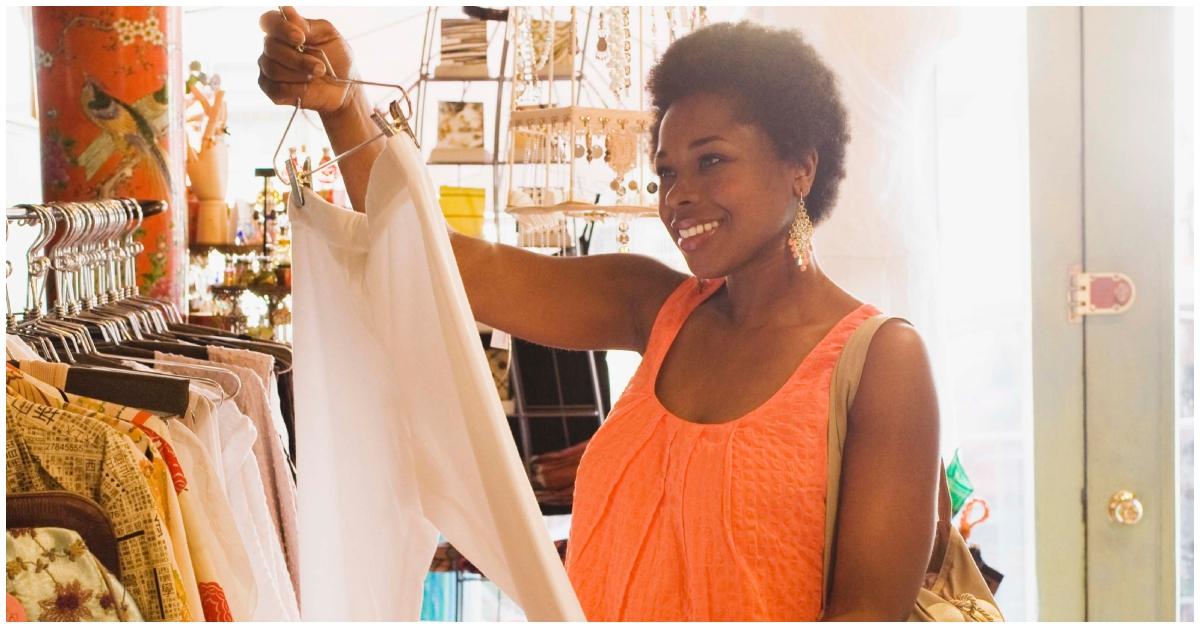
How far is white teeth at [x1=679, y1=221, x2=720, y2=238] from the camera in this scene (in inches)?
46.1

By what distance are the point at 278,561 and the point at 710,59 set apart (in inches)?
29.6

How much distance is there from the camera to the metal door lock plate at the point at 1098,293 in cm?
214

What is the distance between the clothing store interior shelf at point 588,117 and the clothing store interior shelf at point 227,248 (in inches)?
50.9

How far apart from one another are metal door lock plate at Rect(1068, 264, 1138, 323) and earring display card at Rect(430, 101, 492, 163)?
1.73 metres

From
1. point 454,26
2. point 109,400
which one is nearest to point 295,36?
point 109,400

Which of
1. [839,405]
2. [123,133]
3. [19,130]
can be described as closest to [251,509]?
[839,405]

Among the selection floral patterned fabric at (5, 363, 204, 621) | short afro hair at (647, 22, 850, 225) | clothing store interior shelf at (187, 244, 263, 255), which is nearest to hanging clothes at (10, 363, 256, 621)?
floral patterned fabric at (5, 363, 204, 621)

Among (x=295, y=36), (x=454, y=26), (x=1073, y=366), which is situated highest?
(x=454, y=26)

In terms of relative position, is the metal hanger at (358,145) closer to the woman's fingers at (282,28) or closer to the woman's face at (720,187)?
the woman's fingers at (282,28)

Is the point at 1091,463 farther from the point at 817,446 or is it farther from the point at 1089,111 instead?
the point at 817,446

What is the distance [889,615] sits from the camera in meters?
1.05

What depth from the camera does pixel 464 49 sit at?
3160 mm
